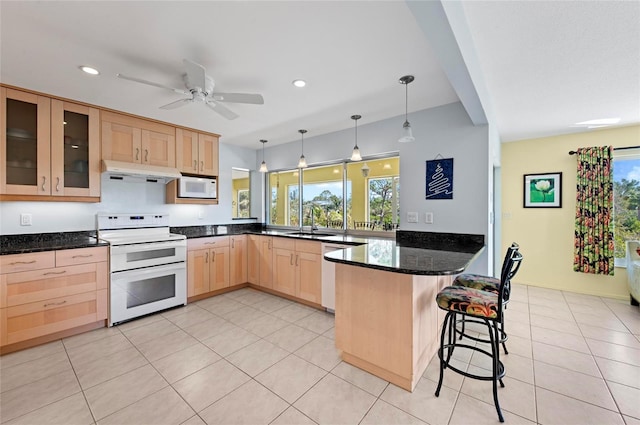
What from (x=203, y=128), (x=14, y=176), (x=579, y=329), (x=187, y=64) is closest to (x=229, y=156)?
(x=203, y=128)

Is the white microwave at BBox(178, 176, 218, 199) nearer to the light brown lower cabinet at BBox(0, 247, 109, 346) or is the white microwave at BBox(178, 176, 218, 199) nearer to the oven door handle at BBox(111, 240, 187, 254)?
the oven door handle at BBox(111, 240, 187, 254)

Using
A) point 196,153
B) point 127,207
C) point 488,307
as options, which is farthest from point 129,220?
point 488,307

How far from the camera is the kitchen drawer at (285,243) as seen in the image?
3598mm

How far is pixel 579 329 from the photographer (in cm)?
274

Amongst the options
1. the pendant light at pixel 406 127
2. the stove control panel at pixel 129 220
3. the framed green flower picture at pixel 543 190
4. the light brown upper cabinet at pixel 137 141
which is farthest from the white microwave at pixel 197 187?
the framed green flower picture at pixel 543 190

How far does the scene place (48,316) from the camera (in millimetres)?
2477

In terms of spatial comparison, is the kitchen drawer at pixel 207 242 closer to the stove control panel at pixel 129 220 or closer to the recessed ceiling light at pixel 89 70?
the stove control panel at pixel 129 220

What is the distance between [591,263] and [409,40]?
421 cm

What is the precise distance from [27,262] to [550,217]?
6440mm

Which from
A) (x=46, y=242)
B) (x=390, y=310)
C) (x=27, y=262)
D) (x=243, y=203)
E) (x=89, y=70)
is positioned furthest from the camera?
(x=243, y=203)

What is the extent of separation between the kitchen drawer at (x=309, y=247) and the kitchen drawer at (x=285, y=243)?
0.09m

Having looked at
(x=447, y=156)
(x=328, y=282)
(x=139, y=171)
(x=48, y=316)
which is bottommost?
(x=48, y=316)

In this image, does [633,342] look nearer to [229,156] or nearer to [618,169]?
[618,169]

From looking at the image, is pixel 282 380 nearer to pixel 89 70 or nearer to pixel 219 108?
pixel 219 108
